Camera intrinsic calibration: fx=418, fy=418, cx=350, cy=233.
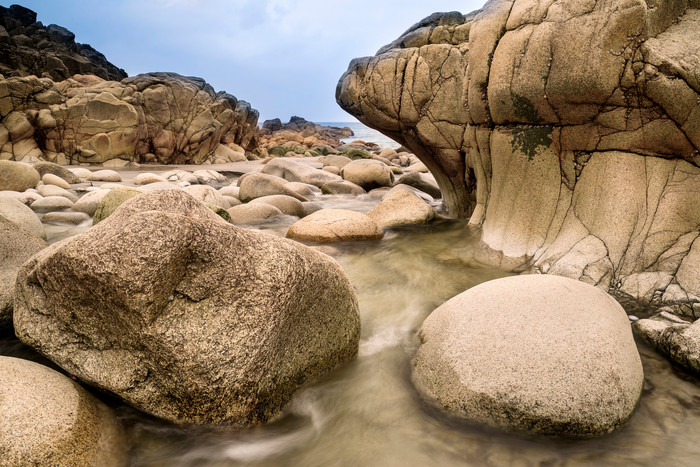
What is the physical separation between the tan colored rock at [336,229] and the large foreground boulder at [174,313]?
394 centimetres

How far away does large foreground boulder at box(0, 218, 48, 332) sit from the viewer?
3.10 meters

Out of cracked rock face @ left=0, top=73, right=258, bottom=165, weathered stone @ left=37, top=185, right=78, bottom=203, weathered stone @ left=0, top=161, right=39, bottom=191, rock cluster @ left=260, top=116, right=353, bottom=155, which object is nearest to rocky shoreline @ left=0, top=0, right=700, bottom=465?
weathered stone @ left=37, top=185, right=78, bottom=203

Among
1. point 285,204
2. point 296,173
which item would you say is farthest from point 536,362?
A: point 296,173

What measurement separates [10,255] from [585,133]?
5429mm

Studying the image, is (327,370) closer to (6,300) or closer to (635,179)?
(6,300)

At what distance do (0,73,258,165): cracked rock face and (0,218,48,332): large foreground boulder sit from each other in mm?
15485

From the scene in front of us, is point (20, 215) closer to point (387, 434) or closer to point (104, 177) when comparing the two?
point (387, 434)

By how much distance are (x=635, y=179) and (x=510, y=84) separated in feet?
5.42

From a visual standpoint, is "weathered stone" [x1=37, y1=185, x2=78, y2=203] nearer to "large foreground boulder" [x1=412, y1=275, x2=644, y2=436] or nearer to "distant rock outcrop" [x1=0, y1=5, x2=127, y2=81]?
"large foreground boulder" [x1=412, y1=275, x2=644, y2=436]

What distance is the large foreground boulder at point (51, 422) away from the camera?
182cm

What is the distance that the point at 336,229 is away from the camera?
6.50 meters

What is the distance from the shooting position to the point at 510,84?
4742 mm

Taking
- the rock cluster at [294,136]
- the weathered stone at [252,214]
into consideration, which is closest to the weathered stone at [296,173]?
the weathered stone at [252,214]

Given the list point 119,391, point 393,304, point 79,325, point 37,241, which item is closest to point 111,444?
point 119,391
